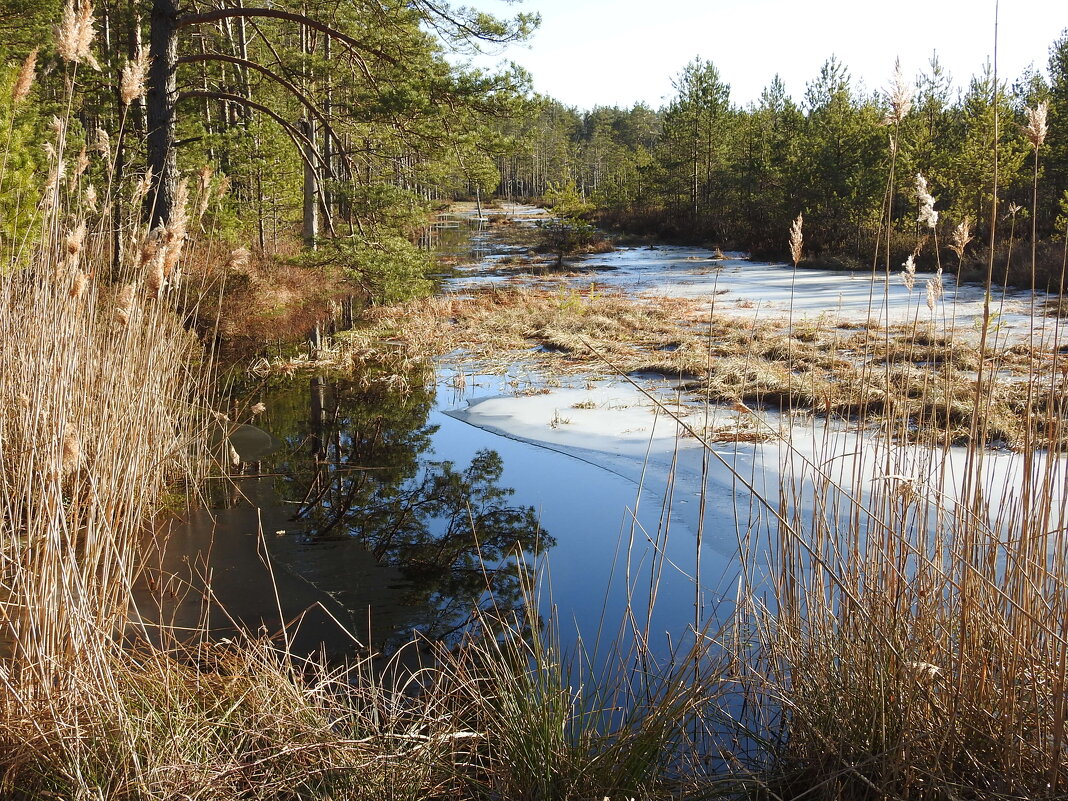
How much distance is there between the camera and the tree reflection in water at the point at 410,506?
421 cm

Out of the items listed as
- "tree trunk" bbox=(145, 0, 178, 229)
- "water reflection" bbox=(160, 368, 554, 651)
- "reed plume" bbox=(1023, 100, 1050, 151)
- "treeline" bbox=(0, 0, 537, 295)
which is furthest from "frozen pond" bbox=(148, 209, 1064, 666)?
"tree trunk" bbox=(145, 0, 178, 229)

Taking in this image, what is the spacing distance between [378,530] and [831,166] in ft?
64.6

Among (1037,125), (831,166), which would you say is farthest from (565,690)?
(831,166)

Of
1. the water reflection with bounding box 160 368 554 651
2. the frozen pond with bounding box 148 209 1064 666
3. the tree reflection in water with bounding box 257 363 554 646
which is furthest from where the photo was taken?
the tree reflection in water with bounding box 257 363 554 646

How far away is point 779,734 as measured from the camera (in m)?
2.60

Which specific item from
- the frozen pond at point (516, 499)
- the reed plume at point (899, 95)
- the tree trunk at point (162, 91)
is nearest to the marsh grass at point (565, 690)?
the frozen pond at point (516, 499)

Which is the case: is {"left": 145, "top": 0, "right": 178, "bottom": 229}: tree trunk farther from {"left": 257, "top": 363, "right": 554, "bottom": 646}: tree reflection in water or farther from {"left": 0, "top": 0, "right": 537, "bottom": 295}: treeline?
{"left": 257, "top": 363, "right": 554, "bottom": 646}: tree reflection in water

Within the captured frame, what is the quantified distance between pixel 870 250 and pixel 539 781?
1927cm

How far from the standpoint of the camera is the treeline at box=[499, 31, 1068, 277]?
17.0 metres

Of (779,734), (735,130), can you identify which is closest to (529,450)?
(779,734)

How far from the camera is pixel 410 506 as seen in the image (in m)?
5.51

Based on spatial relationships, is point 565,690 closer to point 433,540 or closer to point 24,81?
point 24,81

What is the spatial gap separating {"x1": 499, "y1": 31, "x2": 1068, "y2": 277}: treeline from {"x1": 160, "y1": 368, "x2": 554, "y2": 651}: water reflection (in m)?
4.39

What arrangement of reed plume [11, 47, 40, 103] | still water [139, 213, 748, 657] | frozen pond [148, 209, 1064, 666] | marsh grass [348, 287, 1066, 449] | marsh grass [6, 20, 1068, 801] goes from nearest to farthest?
marsh grass [6, 20, 1068, 801] → reed plume [11, 47, 40, 103] → frozen pond [148, 209, 1064, 666] → still water [139, 213, 748, 657] → marsh grass [348, 287, 1066, 449]
